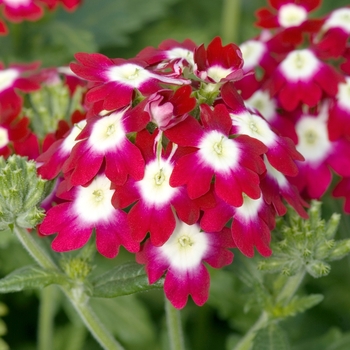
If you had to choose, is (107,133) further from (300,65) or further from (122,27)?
(122,27)

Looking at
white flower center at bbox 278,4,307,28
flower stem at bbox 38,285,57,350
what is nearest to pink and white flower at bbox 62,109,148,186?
white flower center at bbox 278,4,307,28

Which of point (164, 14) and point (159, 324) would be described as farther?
point (164, 14)

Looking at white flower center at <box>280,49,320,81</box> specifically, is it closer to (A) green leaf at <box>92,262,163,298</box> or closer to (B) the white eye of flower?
(B) the white eye of flower

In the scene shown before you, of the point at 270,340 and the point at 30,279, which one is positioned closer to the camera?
the point at 30,279

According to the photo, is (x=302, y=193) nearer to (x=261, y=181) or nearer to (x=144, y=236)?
(x=261, y=181)

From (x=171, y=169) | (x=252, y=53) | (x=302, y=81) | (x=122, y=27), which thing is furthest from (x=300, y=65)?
(x=122, y=27)

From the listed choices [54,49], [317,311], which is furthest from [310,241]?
[54,49]
